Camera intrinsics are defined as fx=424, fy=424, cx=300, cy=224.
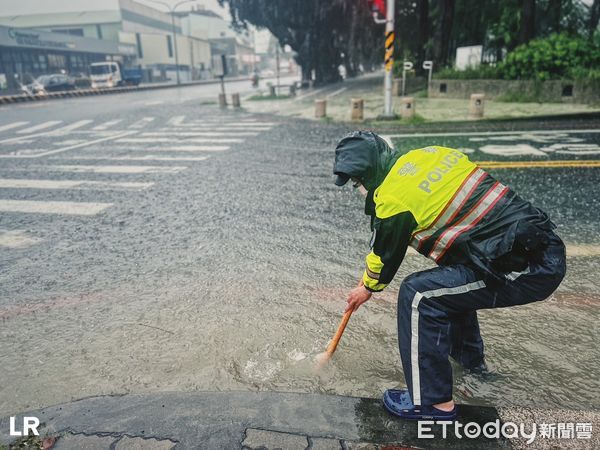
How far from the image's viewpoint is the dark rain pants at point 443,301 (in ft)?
6.01

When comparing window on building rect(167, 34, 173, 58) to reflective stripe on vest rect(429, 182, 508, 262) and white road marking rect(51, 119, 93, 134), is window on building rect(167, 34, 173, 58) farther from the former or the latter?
reflective stripe on vest rect(429, 182, 508, 262)

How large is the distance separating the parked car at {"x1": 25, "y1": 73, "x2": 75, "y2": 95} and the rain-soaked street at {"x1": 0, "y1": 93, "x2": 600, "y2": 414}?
2769 centimetres

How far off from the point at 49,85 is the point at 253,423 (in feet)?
119

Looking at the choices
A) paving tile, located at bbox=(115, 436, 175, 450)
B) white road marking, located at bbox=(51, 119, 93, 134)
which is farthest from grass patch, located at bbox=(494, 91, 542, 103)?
paving tile, located at bbox=(115, 436, 175, 450)

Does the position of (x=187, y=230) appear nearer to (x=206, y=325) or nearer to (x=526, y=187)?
(x=206, y=325)

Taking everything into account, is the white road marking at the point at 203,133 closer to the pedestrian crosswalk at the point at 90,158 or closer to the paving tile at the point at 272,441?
the pedestrian crosswalk at the point at 90,158

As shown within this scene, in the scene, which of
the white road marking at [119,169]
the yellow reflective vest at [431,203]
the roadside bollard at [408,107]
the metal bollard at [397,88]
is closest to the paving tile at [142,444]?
the yellow reflective vest at [431,203]

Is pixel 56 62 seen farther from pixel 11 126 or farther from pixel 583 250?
pixel 583 250

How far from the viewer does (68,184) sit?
6.64 meters

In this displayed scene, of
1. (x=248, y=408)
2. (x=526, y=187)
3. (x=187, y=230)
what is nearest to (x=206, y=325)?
(x=248, y=408)

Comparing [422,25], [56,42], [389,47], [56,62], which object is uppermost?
[56,42]

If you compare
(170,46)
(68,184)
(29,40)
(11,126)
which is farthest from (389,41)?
(170,46)

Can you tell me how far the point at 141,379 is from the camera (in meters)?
2.44

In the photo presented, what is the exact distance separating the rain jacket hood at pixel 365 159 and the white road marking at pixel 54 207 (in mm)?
4313
